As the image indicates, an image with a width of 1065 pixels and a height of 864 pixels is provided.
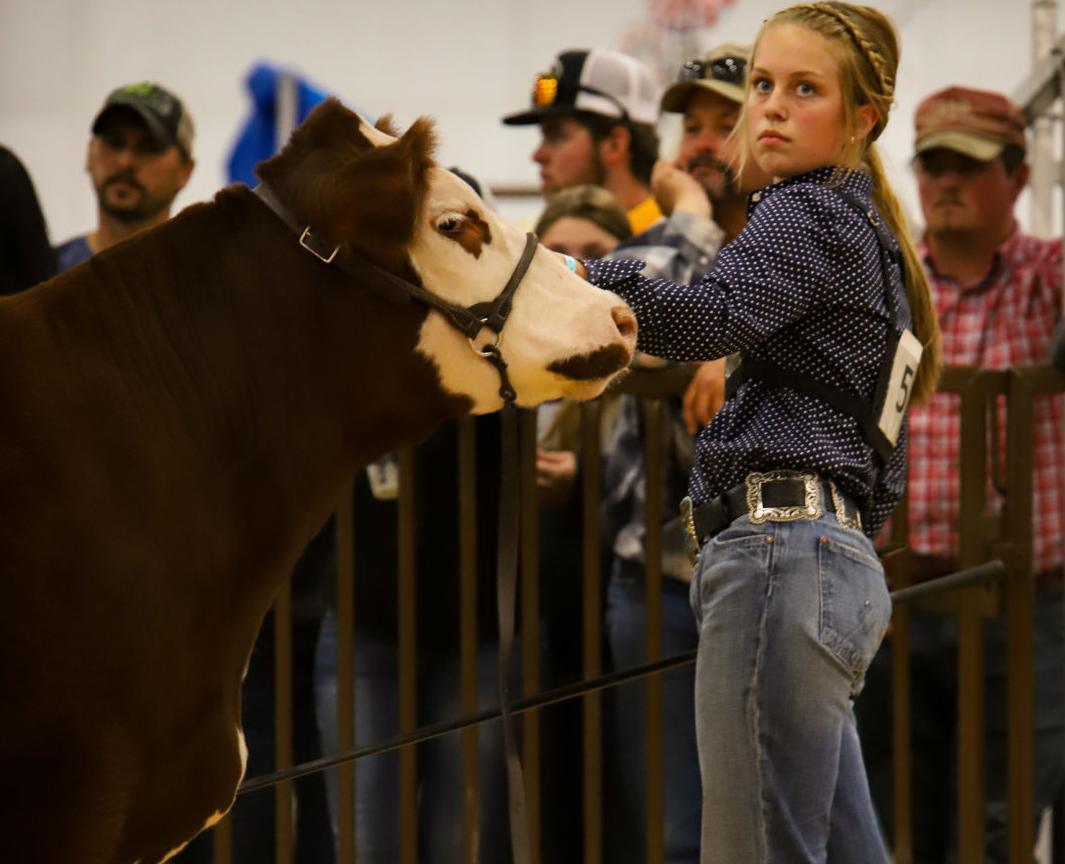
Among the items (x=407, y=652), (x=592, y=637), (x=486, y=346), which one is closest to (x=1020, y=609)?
(x=592, y=637)

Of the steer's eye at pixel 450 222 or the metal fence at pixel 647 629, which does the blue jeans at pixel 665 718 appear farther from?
the steer's eye at pixel 450 222

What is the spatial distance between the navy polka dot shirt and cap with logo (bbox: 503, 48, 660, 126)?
1.94 metres

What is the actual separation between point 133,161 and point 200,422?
2280 millimetres

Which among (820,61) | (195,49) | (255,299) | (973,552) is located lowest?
(973,552)

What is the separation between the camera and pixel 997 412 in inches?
132

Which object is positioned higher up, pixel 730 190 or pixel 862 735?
pixel 730 190

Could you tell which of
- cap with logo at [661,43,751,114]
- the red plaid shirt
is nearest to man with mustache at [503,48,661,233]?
cap with logo at [661,43,751,114]

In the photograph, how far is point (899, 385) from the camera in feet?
7.66

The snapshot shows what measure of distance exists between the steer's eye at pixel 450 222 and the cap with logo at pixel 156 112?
7.30ft

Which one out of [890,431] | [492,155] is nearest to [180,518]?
[890,431]

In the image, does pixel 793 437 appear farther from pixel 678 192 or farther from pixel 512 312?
pixel 678 192

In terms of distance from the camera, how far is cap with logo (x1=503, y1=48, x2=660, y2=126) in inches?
167

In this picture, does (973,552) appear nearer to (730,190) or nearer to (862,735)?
(862,735)

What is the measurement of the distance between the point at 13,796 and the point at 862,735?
85.8 inches
